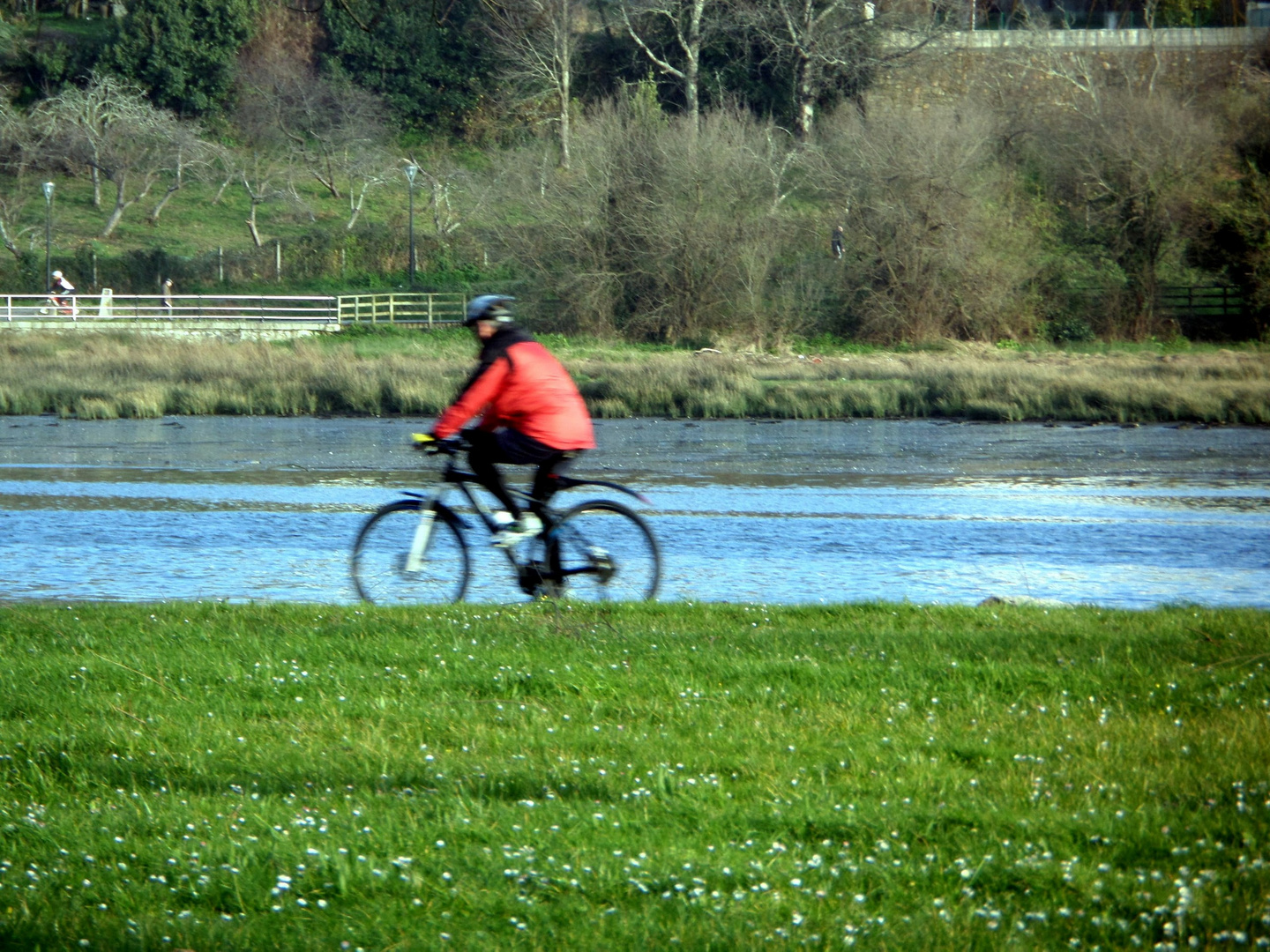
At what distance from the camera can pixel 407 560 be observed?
925 cm

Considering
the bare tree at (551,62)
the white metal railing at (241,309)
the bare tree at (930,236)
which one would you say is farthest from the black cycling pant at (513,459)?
the bare tree at (551,62)

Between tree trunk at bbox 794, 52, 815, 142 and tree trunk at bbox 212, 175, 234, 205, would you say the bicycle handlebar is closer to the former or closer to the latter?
tree trunk at bbox 794, 52, 815, 142

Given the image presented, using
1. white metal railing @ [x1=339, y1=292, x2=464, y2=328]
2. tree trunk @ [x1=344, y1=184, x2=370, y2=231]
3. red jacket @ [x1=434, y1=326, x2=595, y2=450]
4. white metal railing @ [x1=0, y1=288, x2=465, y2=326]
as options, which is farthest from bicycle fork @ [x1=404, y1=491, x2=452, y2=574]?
tree trunk @ [x1=344, y1=184, x2=370, y2=231]

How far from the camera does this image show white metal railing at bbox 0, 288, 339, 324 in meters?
44.8

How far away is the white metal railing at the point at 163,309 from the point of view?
44.8 metres

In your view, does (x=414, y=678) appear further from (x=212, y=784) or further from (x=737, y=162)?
(x=737, y=162)

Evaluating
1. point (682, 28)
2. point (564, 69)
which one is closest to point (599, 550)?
point (564, 69)

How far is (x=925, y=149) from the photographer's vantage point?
42719 mm

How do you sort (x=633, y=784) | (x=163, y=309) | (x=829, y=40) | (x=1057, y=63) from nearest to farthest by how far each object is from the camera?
(x=633, y=784)
(x=163, y=309)
(x=829, y=40)
(x=1057, y=63)

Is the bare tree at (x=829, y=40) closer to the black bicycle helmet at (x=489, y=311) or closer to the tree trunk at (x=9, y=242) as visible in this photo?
the tree trunk at (x=9, y=242)

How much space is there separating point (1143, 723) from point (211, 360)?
97.6 feet

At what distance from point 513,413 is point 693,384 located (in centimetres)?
2012

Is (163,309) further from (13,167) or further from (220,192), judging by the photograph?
(13,167)

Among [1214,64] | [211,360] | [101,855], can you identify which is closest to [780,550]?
[101,855]
